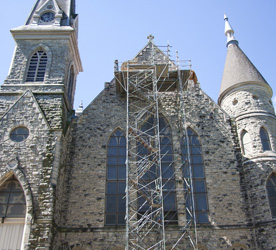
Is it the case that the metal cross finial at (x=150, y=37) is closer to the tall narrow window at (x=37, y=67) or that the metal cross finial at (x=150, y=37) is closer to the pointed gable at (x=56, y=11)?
the pointed gable at (x=56, y=11)

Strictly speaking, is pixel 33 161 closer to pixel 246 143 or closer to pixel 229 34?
pixel 246 143

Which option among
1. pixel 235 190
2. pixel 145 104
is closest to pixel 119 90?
pixel 145 104

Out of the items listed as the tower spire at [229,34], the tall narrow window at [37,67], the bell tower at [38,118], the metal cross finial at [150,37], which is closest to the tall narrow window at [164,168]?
the bell tower at [38,118]

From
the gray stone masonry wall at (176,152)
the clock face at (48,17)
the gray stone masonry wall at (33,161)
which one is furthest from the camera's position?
the clock face at (48,17)

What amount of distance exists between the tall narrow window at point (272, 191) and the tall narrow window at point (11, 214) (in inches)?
380

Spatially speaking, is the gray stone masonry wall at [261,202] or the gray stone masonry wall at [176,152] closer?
the gray stone masonry wall at [261,202]

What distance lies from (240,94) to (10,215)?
1154 centimetres

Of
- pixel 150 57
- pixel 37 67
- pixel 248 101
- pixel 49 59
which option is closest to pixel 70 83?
pixel 49 59

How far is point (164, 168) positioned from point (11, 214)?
653 centimetres

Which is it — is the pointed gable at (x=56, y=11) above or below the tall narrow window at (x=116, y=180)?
above

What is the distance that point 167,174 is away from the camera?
15258mm

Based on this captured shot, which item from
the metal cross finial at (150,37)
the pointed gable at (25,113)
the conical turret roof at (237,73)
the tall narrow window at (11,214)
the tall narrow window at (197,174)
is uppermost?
the metal cross finial at (150,37)

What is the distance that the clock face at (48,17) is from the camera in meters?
19.2

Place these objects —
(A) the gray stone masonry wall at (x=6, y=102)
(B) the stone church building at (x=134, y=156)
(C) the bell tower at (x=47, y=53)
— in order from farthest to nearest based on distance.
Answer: (C) the bell tower at (x=47, y=53) < (A) the gray stone masonry wall at (x=6, y=102) < (B) the stone church building at (x=134, y=156)
